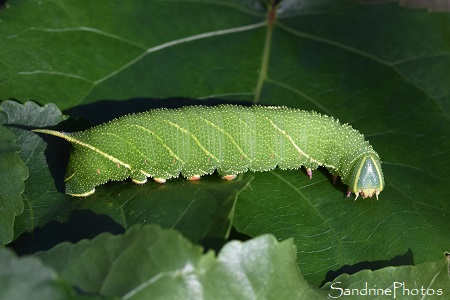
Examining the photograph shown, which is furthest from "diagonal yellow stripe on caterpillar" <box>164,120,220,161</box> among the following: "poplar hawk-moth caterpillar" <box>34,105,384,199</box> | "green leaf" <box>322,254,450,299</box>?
"green leaf" <box>322,254,450,299</box>

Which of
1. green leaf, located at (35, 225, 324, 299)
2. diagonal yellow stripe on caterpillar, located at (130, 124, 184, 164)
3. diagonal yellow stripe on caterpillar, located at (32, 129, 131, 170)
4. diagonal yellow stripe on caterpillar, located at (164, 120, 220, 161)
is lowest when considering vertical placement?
green leaf, located at (35, 225, 324, 299)

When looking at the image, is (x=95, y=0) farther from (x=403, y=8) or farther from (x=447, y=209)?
(x=447, y=209)

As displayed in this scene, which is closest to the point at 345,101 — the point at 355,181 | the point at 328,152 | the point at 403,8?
the point at 328,152

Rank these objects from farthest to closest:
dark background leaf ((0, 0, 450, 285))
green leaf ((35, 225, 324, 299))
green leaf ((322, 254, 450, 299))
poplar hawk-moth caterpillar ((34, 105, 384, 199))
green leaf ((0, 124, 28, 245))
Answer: poplar hawk-moth caterpillar ((34, 105, 384, 199)) < dark background leaf ((0, 0, 450, 285)) < green leaf ((0, 124, 28, 245)) < green leaf ((322, 254, 450, 299)) < green leaf ((35, 225, 324, 299))

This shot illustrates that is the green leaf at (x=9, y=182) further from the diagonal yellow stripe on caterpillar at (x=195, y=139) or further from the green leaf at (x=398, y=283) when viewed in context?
the green leaf at (x=398, y=283)

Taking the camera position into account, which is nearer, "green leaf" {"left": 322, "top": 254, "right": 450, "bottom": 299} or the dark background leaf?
"green leaf" {"left": 322, "top": 254, "right": 450, "bottom": 299}

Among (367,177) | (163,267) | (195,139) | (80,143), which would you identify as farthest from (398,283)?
(80,143)

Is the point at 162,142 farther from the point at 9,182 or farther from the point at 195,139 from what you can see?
the point at 9,182

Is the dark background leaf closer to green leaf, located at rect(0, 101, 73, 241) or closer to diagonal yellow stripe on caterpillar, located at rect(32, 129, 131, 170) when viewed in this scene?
green leaf, located at rect(0, 101, 73, 241)
